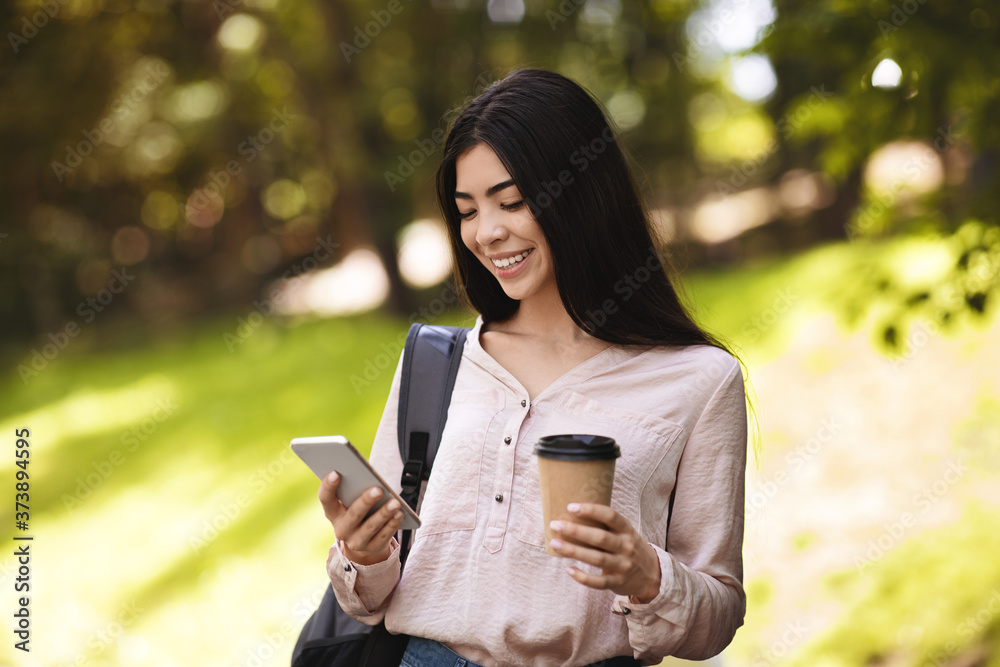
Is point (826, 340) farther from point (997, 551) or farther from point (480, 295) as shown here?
point (480, 295)

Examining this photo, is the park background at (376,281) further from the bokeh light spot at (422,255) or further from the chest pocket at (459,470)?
the chest pocket at (459,470)

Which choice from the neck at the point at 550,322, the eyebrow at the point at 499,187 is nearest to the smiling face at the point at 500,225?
the eyebrow at the point at 499,187

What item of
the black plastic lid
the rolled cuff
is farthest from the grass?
the black plastic lid

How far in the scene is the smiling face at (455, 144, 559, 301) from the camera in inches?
71.2

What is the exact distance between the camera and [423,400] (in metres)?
1.95

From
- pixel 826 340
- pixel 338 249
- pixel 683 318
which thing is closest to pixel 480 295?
pixel 683 318

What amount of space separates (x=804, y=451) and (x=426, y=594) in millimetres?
4198

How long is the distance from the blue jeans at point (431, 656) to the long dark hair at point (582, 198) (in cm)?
77

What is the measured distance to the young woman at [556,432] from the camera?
5.38 feet

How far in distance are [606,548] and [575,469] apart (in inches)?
5.7

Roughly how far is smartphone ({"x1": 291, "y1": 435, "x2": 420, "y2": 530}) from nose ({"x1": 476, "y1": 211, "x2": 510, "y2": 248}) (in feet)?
1.90

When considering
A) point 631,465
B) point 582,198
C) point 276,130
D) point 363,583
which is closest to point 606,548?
point 631,465

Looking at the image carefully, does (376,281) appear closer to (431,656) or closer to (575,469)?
(431,656)

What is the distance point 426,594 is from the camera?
5.68ft
